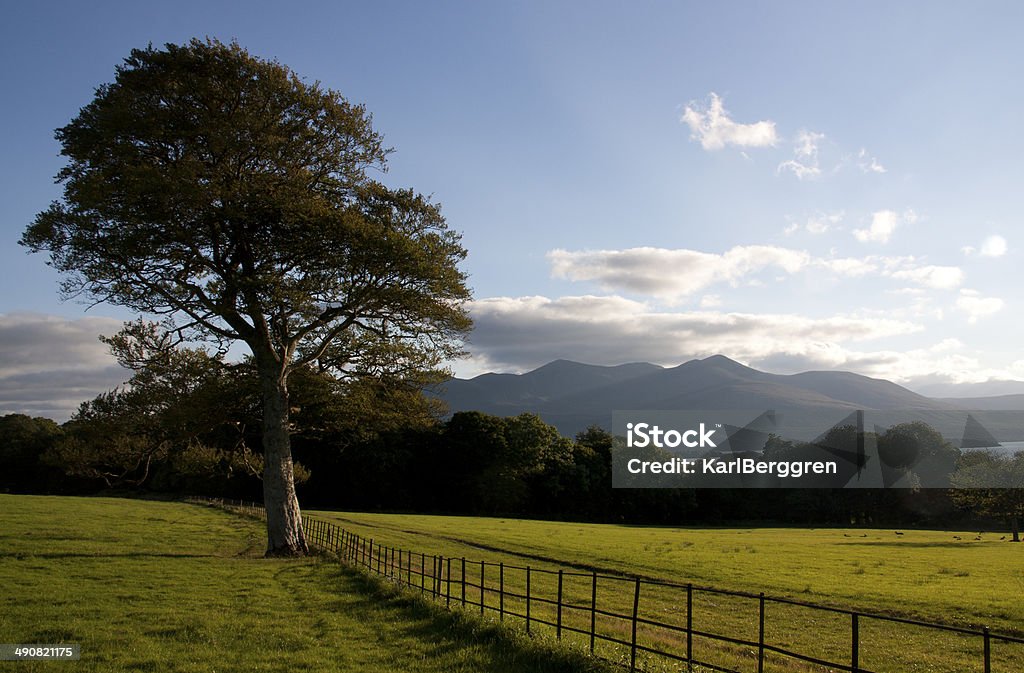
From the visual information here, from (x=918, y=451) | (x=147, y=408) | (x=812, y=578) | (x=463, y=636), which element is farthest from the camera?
(x=918, y=451)

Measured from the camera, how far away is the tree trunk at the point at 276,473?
26.2 metres

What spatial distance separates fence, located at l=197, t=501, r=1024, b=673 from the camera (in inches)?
500

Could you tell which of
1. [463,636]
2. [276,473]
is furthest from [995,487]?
[463,636]

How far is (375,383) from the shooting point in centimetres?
2725

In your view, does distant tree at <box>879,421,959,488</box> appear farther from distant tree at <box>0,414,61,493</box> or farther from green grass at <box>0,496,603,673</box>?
distant tree at <box>0,414,61,493</box>

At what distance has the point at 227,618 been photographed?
1563cm

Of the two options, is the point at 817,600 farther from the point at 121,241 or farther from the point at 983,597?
the point at 121,241

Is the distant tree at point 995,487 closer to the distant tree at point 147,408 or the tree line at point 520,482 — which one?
the tree line at point 520,482

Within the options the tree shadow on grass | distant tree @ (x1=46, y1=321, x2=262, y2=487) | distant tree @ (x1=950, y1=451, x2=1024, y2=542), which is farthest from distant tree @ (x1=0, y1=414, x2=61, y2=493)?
distant tree @ (x1=950, y1=451, x2=1024, y2=542)

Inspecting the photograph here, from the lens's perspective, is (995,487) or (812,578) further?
(995,487)

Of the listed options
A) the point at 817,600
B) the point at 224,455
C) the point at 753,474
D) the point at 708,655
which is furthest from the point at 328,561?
the point at 753,474

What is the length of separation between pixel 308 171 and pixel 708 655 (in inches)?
794

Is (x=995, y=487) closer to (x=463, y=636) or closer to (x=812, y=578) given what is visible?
(x=812, y=578)

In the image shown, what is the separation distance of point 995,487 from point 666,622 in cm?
6415
